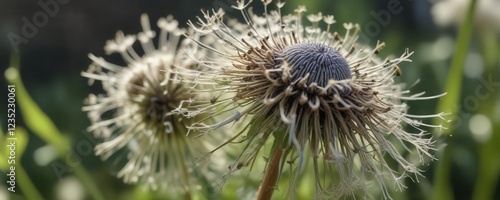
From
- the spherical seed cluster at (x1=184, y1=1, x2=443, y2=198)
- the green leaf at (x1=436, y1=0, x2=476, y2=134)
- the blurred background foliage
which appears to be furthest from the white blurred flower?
the spherical seed cluster at (x1=184, y1=1, x2=443, y2=198)

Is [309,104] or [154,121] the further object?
[154,121]

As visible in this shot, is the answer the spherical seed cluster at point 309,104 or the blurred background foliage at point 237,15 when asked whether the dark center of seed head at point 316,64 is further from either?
Answer: the blurred background foliage at point 237,15

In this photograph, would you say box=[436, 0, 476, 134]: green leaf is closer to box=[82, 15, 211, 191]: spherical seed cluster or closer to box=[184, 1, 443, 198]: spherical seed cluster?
box=[184, 1, 443, 198]: spherical seed cluster

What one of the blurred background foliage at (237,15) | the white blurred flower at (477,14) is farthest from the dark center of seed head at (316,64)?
the white blurred flower at (477,14)

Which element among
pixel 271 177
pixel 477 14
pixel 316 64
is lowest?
pixel 271 177

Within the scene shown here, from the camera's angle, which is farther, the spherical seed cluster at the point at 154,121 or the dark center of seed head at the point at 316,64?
the spherical seed cluster at the point at 154,121

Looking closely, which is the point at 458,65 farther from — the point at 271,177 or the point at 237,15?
the point at 237,15

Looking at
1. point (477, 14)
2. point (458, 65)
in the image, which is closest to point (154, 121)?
point (458, 65)
